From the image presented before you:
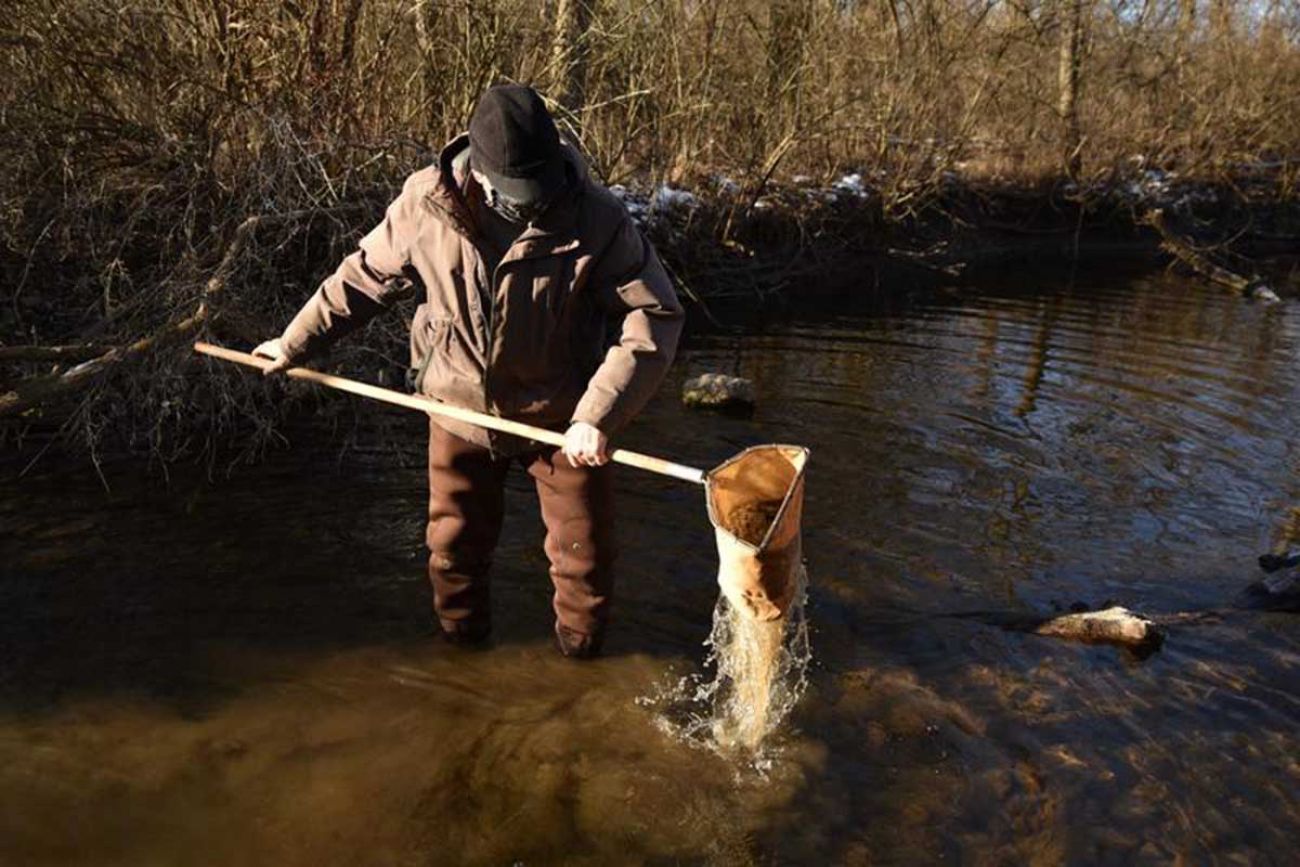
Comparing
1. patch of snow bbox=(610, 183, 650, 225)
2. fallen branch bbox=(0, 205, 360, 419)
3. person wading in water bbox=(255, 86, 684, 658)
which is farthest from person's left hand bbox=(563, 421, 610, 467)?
patch of snow bbox=(610, 183, 650, 225)

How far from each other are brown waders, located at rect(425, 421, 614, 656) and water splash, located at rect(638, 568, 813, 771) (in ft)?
1.45

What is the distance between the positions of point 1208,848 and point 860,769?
3.61 feet

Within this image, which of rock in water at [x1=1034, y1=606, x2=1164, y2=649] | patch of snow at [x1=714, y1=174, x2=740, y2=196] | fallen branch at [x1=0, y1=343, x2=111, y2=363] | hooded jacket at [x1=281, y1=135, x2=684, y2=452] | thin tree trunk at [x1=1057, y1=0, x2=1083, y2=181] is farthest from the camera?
thin tree trunk at [x1=1057, y1=0, x2=1083, y2=181]

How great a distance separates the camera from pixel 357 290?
138 inches

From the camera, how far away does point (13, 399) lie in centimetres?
474

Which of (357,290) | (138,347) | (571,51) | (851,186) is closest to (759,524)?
(357,290)

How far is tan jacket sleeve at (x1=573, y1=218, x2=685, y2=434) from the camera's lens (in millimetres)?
3070

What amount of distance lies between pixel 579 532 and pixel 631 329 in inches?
32.5

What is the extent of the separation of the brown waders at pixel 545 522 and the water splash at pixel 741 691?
0.44 metres

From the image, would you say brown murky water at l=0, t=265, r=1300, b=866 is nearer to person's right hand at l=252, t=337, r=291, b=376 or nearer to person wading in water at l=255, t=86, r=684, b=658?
person wading in water at l=255, t=86, r=684, b=658

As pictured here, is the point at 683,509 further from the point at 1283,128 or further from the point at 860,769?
the point at 1283,128

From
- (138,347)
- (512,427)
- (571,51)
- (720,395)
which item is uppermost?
(571,51)

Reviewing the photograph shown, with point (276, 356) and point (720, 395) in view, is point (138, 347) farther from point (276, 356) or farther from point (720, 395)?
point (720, 395)

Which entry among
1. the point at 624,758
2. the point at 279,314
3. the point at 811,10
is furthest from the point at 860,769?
the point at 811,10
